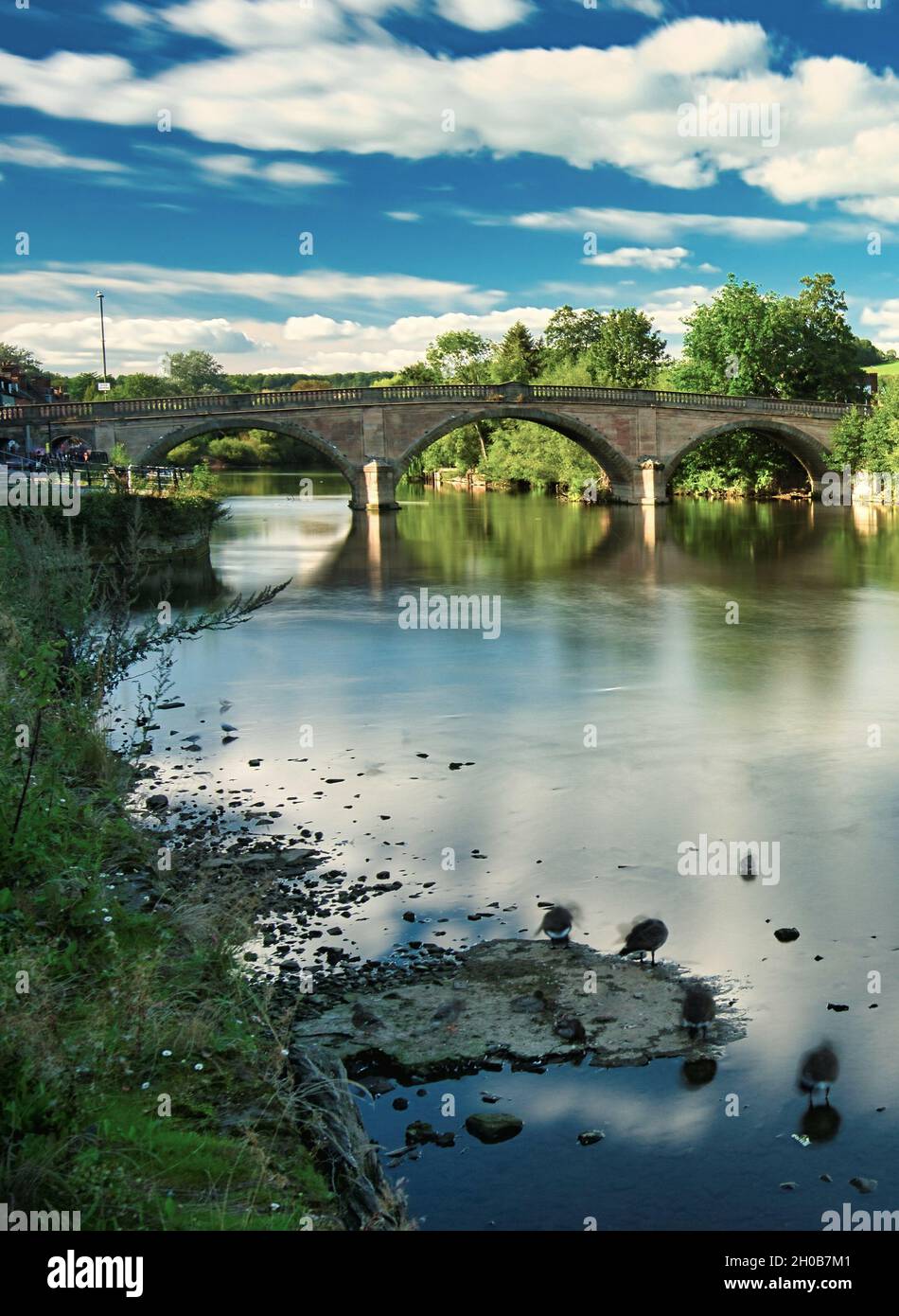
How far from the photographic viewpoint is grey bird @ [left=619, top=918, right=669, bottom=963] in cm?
936

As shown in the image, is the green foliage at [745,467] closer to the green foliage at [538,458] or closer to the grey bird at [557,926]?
the green foliage at [538,458]

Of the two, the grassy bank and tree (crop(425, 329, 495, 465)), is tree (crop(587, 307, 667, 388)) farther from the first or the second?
the grassy bank

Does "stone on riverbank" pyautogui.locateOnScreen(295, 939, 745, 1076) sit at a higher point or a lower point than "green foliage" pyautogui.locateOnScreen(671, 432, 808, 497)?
lower

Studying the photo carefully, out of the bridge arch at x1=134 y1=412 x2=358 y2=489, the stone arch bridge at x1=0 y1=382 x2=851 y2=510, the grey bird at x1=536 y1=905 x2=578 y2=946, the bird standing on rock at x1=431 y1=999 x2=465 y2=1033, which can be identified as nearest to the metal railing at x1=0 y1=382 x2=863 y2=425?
the stone arch bridge at x1=0 y1=382 x2=851 y2=510

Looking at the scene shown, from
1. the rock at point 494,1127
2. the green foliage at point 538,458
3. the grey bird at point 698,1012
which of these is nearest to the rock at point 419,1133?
the rock at point 494,1127

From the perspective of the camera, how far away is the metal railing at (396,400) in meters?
58.2

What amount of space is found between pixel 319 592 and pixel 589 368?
245 ft

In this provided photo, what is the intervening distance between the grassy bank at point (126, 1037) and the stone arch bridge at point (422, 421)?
49.3 m

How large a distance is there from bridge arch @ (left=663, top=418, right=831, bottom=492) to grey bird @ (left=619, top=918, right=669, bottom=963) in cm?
6551

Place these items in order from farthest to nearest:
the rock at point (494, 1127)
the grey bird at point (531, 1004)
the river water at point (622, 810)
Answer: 1. the grey bird at point (531, 1004)
2. the rock at point (494, 1127)
3. the river water at point (622, 810)

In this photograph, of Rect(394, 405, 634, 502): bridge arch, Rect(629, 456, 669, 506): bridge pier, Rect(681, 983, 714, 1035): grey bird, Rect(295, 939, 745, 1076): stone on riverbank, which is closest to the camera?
Rect(295, 939, 745, 1076): stone on riverbank

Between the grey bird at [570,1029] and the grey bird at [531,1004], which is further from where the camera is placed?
the grey bird at [531,1004]

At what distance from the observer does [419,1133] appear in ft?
23.5

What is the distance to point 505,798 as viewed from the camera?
1375 cm
